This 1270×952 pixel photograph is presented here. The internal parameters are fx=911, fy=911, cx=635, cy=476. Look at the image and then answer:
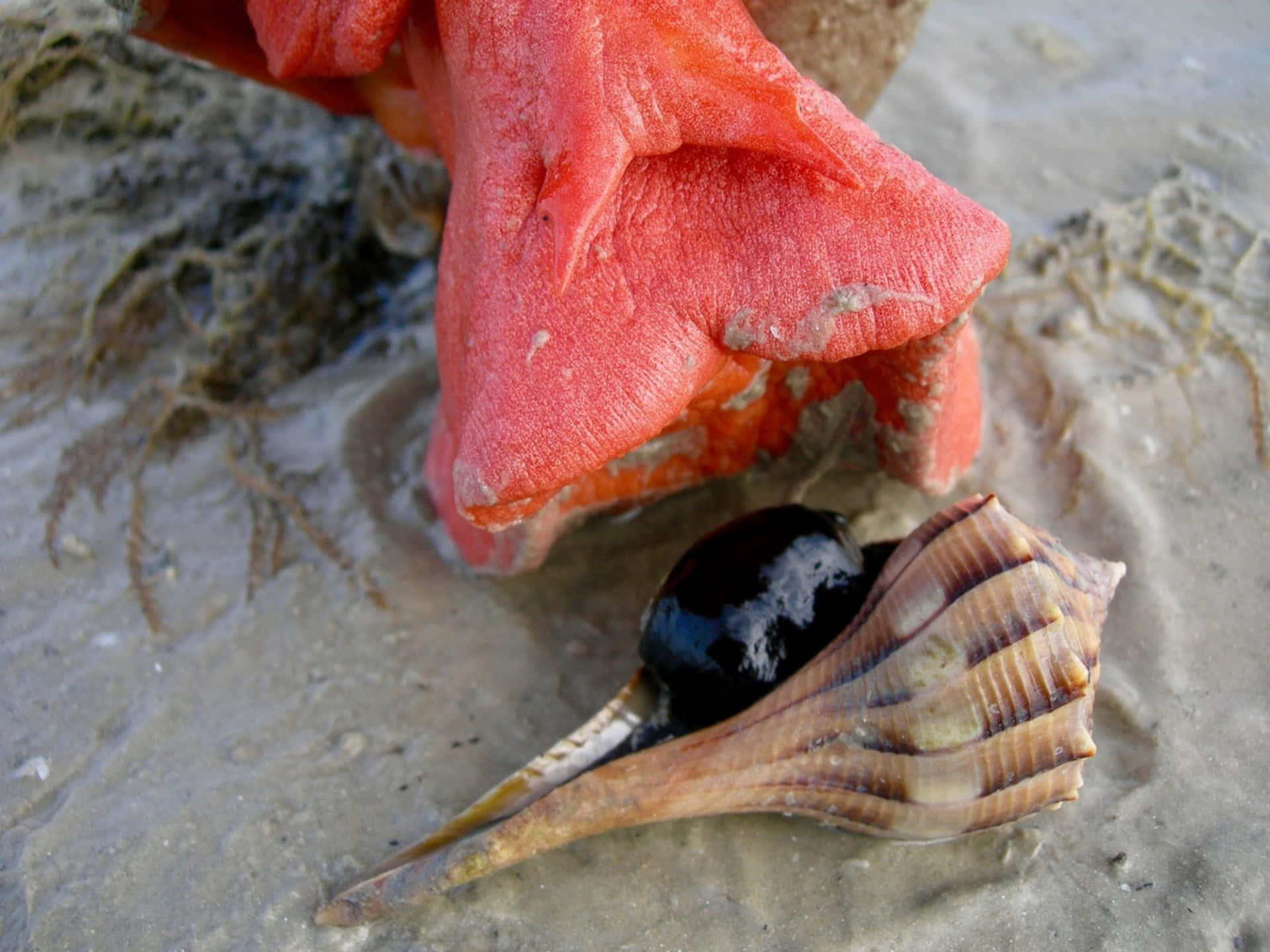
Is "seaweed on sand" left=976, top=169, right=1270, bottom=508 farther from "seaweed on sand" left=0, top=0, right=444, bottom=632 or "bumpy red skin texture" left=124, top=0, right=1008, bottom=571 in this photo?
"seaweed on sand" left=0, top=0, right=444, bottom=632

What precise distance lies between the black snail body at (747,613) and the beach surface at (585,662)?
27 centimetres

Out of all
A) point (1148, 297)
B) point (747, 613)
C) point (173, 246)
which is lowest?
point (173, 246)

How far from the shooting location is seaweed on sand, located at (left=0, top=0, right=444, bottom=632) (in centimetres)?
270

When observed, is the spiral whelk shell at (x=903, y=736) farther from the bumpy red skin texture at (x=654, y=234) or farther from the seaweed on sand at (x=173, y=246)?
the seaweed on sand at (x=173, y=246)

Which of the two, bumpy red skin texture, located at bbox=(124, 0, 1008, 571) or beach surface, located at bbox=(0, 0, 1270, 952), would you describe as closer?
bumpy red skin texture, located at bbox=(124, 0, 1008, 571)

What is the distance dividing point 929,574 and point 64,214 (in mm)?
2942

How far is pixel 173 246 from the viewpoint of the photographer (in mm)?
3072

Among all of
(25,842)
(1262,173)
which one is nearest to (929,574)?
A: (25,842)

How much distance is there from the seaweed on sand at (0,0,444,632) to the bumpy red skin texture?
1107 mm

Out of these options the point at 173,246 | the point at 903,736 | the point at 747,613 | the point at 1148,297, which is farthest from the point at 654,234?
the point at 173,246

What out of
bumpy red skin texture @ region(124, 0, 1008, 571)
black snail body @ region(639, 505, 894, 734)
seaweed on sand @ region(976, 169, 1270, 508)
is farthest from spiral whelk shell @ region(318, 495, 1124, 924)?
seaweed on sand @ region(976, 169, 1270, 508)

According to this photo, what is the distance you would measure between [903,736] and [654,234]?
3.41 feet

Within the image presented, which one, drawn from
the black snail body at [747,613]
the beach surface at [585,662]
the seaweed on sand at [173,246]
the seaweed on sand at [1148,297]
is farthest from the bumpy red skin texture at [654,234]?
the seaweed on sand at [1148,297]

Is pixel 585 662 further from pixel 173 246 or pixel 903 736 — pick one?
pixel 173 246
